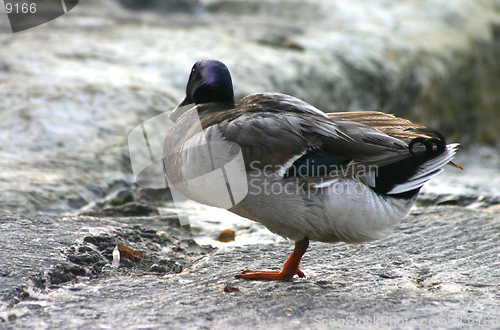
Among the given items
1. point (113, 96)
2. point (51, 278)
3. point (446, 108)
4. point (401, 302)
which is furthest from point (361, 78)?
point (51, 278)

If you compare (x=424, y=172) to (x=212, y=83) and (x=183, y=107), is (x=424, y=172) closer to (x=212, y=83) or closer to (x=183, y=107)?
(x=212, y=83)

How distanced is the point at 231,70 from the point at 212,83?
9.02 ft

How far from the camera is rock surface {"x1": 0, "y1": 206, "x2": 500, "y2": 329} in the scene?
251 centimetres

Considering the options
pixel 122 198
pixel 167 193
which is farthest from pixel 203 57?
pixel 122 198

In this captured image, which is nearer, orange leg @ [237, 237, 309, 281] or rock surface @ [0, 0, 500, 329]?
rock surface @ [0, 0, 500, 329]

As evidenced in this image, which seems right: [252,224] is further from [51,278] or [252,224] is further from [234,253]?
[51,278]

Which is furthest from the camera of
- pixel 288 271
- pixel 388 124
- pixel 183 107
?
pixel 183 107

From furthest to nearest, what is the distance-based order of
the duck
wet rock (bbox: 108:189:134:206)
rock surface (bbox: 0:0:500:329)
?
1. wet rock (bbox: 108:189:134:206)
2. the duck
3. rock surface (bbox: 0:0:500:329)

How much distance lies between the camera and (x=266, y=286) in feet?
10.1

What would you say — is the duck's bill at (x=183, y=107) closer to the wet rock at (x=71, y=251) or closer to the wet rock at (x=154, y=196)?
the wet rock at (x=71, y=251)

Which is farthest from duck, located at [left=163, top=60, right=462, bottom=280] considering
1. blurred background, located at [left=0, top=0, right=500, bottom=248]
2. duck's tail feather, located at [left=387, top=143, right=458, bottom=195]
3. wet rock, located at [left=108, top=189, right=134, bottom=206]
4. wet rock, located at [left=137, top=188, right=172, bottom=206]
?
wet rock, located at [left=137, top=188, right=172, bottom=206]

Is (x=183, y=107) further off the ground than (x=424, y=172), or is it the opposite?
(x=183, y=107)

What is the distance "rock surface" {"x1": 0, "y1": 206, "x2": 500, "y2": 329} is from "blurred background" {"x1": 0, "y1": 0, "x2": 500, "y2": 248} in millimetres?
643

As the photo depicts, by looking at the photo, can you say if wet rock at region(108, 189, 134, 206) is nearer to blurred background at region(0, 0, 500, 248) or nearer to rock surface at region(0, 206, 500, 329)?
blurred background at region(0, 0, 500, 248)
